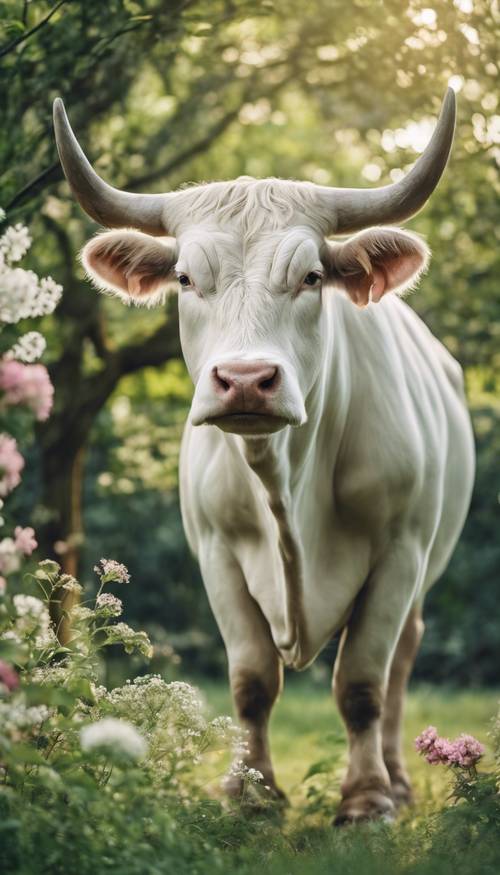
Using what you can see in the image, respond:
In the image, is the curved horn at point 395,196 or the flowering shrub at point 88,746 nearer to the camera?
the flowering shrub at point 88,746

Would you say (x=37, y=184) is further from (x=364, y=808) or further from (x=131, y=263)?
(x=364, y=808)

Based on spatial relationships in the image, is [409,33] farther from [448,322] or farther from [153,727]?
[153,727]

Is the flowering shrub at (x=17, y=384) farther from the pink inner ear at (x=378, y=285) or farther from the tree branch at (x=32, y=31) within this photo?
the pink inner ear at (x=378, y=285)

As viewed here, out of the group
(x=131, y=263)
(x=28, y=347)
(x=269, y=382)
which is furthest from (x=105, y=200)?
(x=28, y=347)

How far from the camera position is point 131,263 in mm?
4578

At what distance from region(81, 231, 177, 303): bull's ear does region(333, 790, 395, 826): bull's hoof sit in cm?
203

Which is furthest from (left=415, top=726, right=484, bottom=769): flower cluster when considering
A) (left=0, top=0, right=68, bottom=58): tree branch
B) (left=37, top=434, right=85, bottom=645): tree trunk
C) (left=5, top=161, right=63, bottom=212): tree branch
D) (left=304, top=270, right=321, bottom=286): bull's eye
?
(left=37, top=434, right=85, bottom=645): tree trunk

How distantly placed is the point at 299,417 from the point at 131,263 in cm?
113

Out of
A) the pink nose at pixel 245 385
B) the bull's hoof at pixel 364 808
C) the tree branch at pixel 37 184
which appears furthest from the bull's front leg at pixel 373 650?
the tree branch at pixel 37 184

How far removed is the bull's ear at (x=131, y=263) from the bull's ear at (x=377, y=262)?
1.99 feet

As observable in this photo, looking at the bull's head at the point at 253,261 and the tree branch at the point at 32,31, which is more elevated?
the tree branch at the point at 32,31

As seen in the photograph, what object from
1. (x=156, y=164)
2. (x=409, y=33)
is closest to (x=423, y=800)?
(x=409, y=33)

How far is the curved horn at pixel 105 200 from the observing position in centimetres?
428

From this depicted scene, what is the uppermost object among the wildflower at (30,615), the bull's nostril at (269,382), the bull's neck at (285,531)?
the bull's nostril at (269,382)
